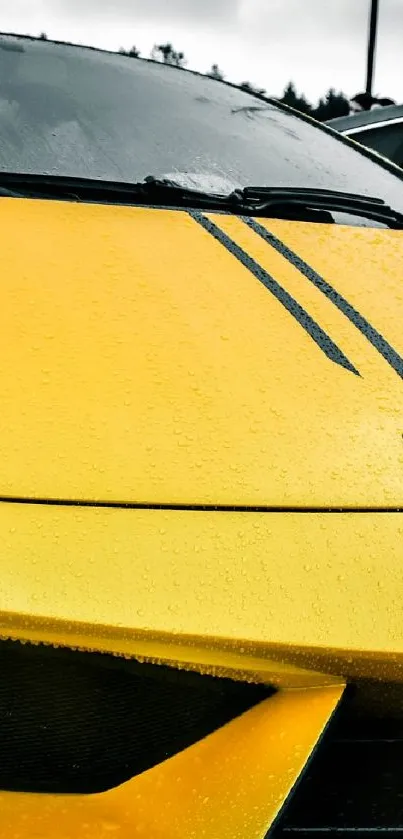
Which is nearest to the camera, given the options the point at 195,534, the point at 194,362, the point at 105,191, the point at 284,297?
the point at 195,534

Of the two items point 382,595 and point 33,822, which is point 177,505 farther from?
point 33,822

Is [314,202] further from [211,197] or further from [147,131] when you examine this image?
[147,131]

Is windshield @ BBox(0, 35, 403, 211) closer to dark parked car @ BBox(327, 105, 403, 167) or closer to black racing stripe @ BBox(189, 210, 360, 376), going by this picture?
black racing stripe @ BBox(189, 210, 360, 376)

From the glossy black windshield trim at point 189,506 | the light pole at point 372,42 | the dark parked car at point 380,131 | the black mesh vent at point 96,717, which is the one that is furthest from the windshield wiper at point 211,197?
the light pole at point 372,42

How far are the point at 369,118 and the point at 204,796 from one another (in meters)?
4.73

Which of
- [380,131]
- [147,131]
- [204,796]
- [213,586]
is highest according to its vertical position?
[380,131]

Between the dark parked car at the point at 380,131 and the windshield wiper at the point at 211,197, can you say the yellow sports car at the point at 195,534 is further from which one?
the dark parked car at the point at 380,131

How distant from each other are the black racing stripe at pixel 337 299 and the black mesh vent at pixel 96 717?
586 mm

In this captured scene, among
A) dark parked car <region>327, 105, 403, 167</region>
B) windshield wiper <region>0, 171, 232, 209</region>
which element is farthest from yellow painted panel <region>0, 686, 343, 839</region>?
dark parked car <region>327, 105, 403, 167</region>

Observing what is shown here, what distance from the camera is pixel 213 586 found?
950 mm

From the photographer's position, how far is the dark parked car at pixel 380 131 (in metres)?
4.92

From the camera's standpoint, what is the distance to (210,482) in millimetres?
1061

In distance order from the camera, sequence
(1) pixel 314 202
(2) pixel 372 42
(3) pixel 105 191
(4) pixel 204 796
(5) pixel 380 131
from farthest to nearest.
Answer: (2) pixel 372 42, (5) pixel 380 131, (1) pixel 314 202, (3) pixel 105 191, (4) pixel 204 796

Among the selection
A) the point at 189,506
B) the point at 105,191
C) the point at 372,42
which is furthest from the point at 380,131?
the point at 372,42
